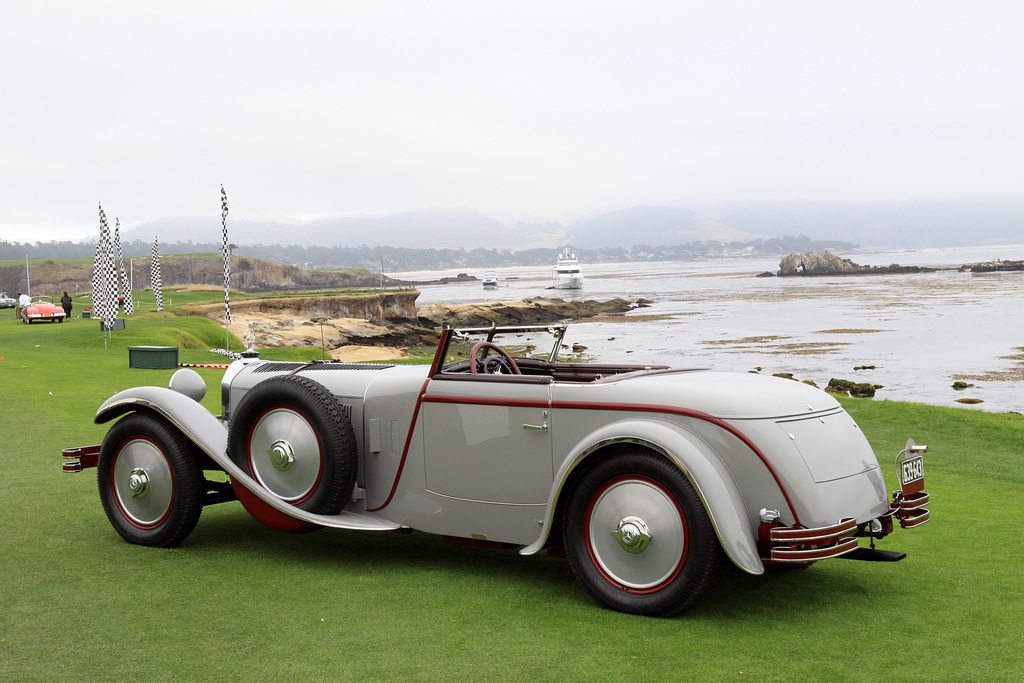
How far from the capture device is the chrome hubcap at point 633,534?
5000 millimetres

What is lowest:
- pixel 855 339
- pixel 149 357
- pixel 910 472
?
pixel 855 339

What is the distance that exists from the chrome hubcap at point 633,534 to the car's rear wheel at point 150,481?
3497 millimetres

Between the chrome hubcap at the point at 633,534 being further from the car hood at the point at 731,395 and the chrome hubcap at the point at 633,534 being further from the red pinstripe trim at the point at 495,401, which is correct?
the red pinstripe trim at the point at 495,401

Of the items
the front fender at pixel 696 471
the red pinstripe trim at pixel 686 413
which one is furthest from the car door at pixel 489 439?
the front fender at pixel 696 471

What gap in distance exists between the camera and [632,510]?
5.08 meters

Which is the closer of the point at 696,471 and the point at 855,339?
the point at 696,471

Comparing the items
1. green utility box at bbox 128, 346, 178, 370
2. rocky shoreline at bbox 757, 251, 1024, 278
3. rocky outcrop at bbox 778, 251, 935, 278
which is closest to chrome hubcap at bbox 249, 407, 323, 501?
green utility box at bbox 128, 346, 178, 370

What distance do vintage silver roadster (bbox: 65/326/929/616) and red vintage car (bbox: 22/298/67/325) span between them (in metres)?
38.2

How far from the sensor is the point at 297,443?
249 inches

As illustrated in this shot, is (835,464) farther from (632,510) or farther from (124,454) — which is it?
(124,454)

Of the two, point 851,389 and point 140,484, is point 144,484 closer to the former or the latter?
point 140,484

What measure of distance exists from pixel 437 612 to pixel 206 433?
2668 mm

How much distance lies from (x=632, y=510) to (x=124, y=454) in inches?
171

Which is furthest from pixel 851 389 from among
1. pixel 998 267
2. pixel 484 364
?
pixel 998 267
